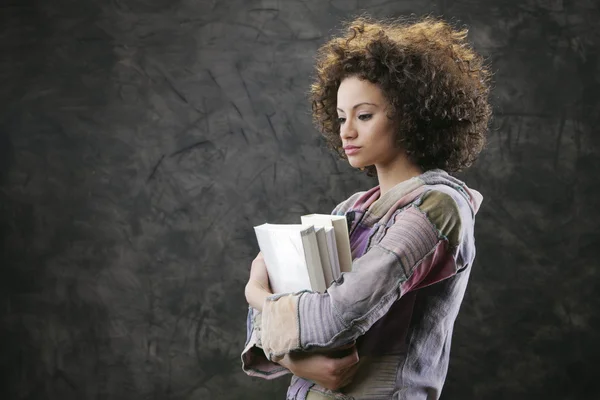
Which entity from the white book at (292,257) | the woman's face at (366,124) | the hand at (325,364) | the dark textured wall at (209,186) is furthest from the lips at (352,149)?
the dark textured wall at (209,186)

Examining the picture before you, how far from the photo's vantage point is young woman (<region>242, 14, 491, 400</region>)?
125cm

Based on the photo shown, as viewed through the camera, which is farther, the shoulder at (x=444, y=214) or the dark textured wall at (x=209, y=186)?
the dark textured wall at (x=209, y=186)

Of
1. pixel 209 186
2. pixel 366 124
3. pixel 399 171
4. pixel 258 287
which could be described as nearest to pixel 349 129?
pixel 366 124

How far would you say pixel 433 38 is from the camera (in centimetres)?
151

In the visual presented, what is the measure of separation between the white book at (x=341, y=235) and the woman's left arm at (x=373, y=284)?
0.09 metres

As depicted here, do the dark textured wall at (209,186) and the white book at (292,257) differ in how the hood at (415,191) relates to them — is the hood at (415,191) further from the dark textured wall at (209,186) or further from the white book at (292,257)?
the dark textured wall at (209,186)

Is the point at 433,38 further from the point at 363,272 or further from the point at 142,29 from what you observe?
the point at 142,29

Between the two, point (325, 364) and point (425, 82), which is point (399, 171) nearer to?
point (425, 82)

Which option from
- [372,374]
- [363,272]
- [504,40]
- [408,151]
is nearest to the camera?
[363,272]

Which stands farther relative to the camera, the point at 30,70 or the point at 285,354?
the point at 30,70

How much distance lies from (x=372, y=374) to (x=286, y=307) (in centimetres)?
21

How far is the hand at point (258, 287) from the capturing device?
56.3 inches

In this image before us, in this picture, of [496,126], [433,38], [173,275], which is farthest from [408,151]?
[173,275]

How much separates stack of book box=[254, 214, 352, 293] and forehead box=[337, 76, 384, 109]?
0.86 feet
